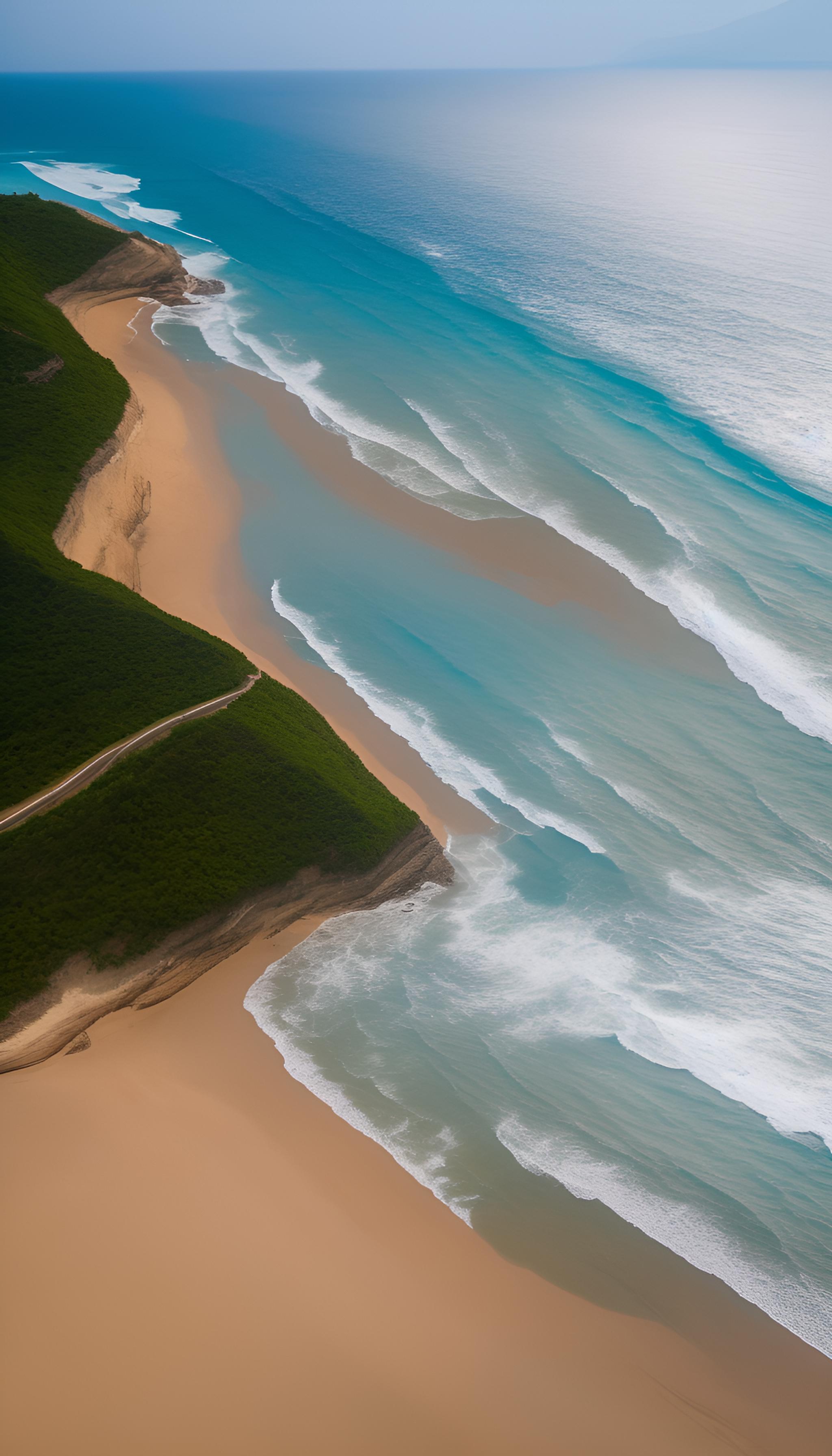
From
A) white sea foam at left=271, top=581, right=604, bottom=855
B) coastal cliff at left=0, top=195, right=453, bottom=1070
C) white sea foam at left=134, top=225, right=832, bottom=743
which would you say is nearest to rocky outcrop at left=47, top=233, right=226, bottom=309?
white sea foam at left=134, top=225, right=832, bottom=743

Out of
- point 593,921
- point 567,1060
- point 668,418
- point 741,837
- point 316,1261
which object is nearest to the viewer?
point 316,1261

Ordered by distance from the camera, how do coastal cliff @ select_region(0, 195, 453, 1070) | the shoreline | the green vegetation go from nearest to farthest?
coastal cliff @ select_region(0, 195, 453, 1070) < the green vegetation < the shoreline

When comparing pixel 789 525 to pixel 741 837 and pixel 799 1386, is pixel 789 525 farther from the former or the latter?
pixel 799 1386

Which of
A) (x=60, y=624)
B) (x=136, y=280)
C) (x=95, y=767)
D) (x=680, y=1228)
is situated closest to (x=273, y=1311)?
(x=680, y=1228)

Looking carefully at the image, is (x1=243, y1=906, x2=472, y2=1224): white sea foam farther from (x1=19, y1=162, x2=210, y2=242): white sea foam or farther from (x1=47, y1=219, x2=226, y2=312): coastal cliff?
(x1=19, y1=162, x2=210, y2=242): white sea foam

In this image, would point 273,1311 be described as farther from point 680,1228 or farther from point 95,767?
→ point 95,767

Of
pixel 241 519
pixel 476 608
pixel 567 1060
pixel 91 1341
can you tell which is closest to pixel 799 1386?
pixel 567 1060
